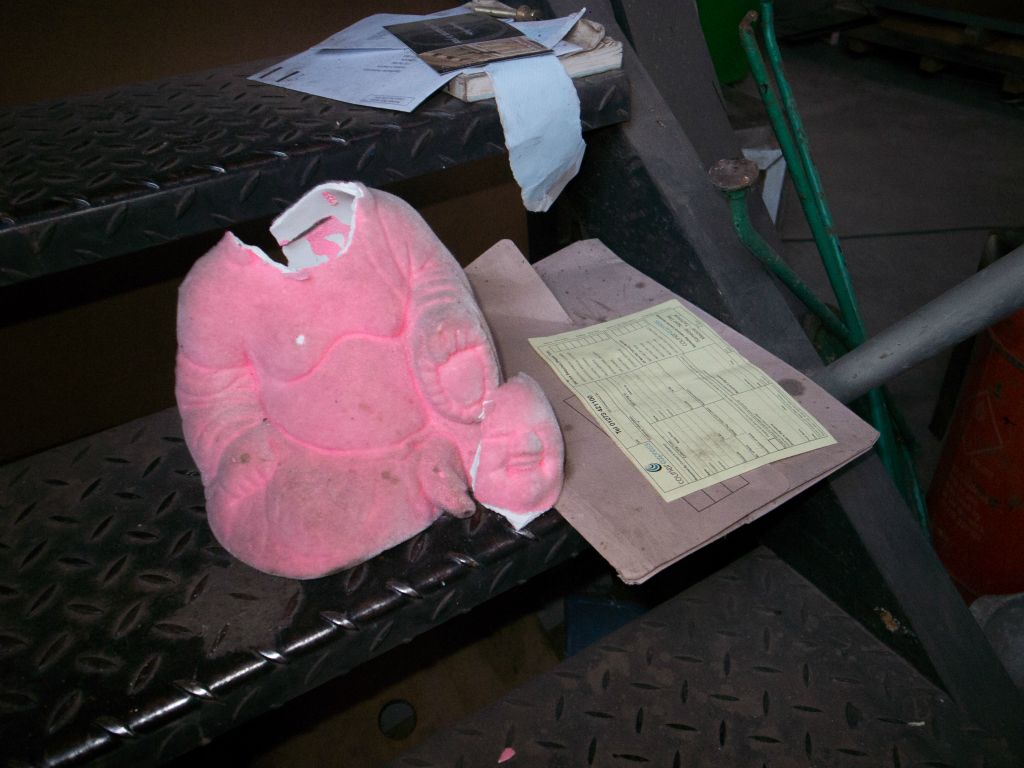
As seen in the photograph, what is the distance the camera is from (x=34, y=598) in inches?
28.2

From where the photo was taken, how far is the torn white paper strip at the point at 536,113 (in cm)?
88

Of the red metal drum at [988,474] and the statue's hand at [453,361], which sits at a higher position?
the statue's hand at [453,361]

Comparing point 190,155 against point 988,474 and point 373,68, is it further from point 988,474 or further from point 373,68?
point 988,474

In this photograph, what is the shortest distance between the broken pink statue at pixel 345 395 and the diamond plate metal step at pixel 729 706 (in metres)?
0.27

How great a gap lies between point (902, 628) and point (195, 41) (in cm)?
150

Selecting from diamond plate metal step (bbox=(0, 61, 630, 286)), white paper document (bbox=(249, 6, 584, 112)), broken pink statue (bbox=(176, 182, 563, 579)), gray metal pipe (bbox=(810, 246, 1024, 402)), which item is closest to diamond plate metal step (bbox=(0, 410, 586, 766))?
broken pink statue (bbox=(176, 182, 563, 579))

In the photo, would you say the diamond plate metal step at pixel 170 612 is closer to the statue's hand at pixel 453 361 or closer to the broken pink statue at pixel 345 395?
the broken pink statue at pixel 345 395

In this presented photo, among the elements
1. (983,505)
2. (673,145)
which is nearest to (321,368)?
(673,145)

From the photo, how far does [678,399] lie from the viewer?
2.87ft

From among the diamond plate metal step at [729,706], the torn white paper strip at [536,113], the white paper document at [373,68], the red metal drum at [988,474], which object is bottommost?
the red metal drum at [988,474]

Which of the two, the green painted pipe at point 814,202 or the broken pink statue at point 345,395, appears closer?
the broken pink statue at point 345,395

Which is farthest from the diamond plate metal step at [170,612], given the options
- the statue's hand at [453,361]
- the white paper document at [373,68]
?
the white paper document at [373,68]

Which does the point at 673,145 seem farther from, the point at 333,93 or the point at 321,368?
the point at 321,368

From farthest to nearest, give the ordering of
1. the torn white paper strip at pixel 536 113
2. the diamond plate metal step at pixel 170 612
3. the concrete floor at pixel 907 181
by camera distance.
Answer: the concrete floor at pixel 907 181
the torn white paper strip at pixel 536 113
the diamond plate metal step at pixel 170 612
